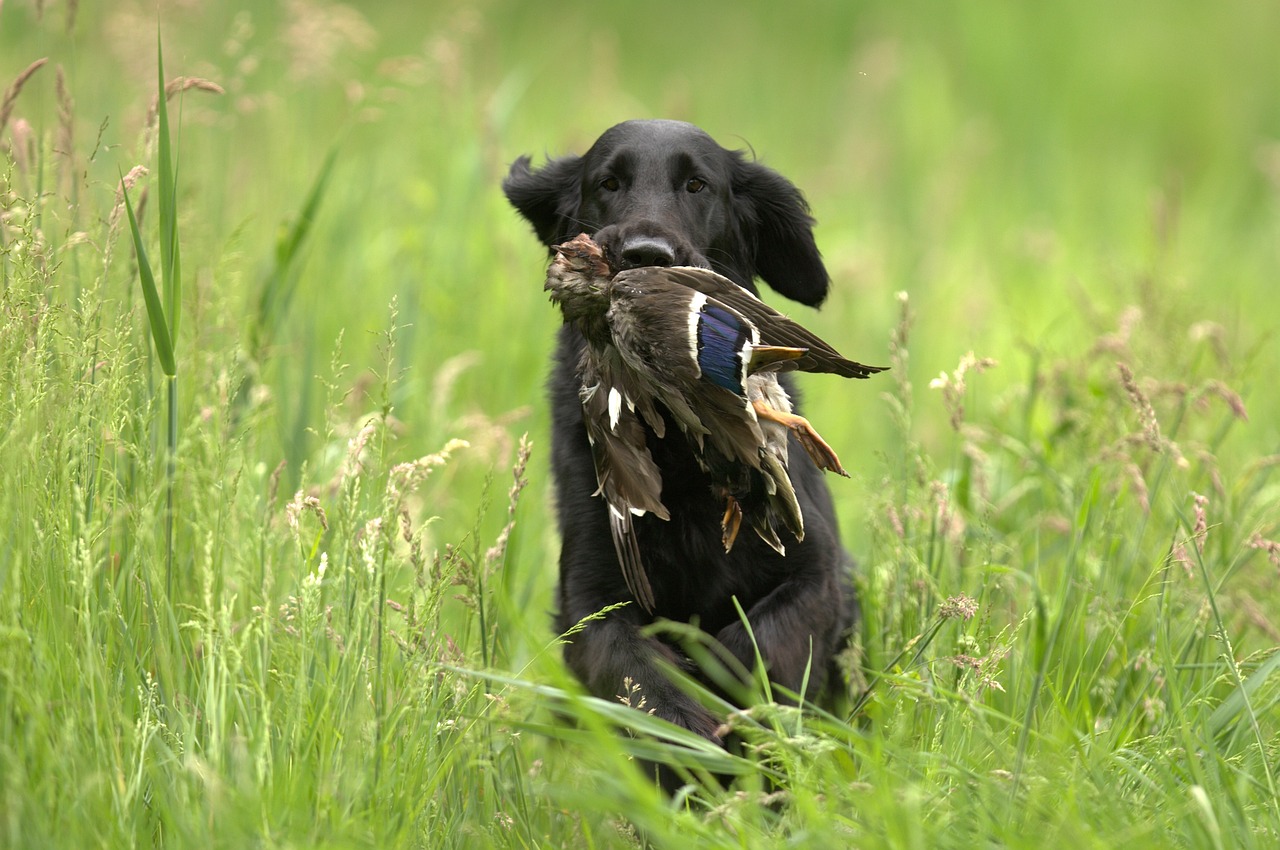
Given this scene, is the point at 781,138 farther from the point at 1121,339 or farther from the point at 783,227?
the point at 783,227

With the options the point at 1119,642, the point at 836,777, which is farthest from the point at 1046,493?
the point at 836,777

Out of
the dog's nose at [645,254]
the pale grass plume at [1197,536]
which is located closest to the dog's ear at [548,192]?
the dog's nose at [645,254]

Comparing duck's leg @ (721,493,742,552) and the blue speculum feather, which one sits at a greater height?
the blue speculum feather

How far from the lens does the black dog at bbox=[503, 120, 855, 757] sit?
2.82 m

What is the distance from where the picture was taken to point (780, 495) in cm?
251

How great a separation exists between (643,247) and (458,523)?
1.93 m

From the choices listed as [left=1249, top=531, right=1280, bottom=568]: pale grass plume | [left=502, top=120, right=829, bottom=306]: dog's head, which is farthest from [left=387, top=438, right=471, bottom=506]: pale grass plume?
[left=1249, top=531, right=1280, bottom=568]: pale grass plume

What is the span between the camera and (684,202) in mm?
3260

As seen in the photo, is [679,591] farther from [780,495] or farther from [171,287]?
[171,287]

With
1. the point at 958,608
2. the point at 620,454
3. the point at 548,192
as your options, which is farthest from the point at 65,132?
the point at 958,608

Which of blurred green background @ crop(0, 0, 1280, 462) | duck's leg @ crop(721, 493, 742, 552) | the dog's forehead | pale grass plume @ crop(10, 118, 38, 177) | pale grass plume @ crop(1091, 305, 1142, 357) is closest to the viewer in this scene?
duck's leg @ crop(721, 493, 742, 552)

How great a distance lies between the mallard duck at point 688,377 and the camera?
2.33 m

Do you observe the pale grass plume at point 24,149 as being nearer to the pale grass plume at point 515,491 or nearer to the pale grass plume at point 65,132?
the pale grass plume at point 65,132

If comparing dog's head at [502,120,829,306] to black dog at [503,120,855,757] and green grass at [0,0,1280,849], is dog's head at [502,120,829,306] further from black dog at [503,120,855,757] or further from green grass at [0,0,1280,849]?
green grass at [0,0,1280,849]
